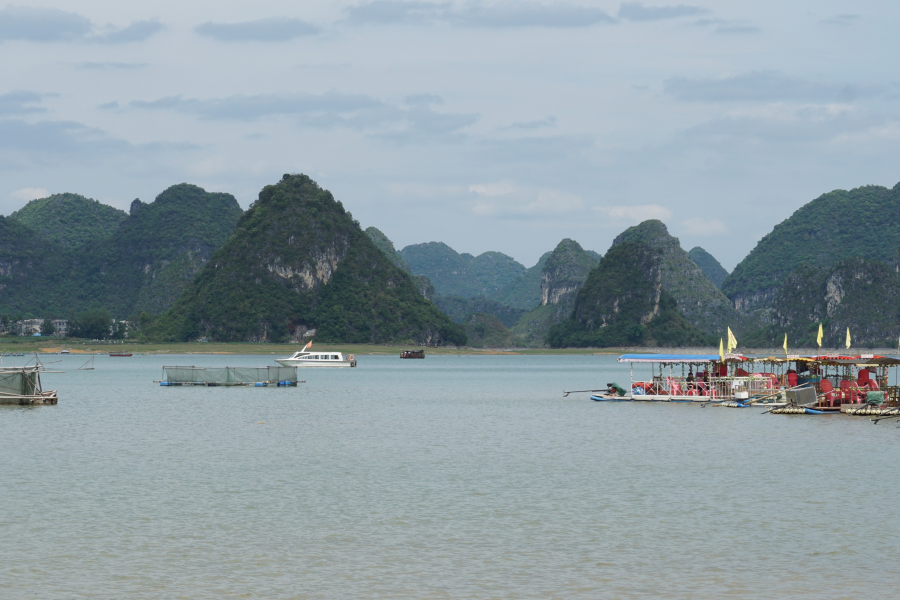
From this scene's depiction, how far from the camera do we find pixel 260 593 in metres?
16.6

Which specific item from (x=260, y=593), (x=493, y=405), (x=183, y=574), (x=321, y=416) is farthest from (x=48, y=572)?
(x=493, y=405)

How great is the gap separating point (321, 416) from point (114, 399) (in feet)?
77.9

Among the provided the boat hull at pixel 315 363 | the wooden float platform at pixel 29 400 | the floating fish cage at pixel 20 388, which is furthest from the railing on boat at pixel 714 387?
the boat hull at pixel 315 363

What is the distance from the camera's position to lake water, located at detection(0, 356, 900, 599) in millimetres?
17734

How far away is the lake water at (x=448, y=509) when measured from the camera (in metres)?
17.7

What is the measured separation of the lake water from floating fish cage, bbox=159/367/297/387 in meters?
30.8

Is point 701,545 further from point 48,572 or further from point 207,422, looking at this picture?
point 207,422

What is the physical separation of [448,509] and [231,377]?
199ft

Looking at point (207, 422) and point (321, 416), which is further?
point (321, 416)

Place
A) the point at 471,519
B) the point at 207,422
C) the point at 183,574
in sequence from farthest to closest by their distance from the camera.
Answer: the point at 207,422, the point at 471,519, the point at 183,574

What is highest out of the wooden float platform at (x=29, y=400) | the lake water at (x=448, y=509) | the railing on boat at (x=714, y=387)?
the railing on boat at (x=714, y=387)

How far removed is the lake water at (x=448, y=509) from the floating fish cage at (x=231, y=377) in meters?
30.8

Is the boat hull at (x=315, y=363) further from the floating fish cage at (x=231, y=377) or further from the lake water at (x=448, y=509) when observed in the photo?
the lake water at (x=448, y=509)

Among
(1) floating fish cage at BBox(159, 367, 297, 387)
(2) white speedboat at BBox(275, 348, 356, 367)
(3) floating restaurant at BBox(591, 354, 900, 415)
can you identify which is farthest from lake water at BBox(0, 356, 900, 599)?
(2) white speedboat at BBox(275, 348, 356, 367)
